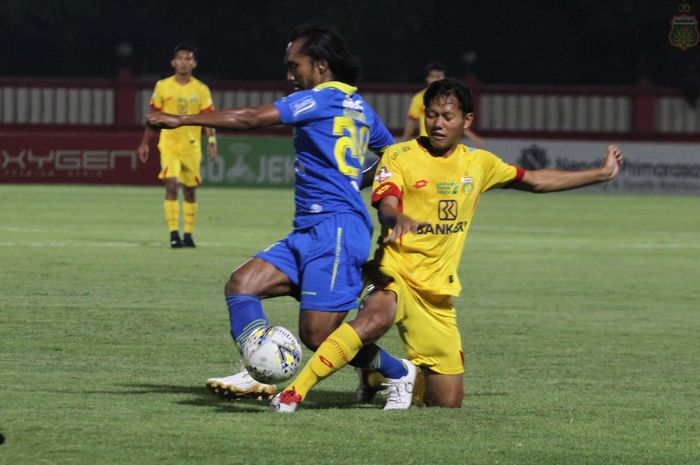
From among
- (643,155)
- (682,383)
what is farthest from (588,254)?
(643,155)

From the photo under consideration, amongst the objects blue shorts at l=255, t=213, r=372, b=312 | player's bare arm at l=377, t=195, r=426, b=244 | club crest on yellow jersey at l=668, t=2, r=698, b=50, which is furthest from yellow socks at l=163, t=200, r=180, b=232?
club crest on yellow jersey at l=668, t=2, r=698, b=50

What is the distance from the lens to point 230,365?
985 centimetres

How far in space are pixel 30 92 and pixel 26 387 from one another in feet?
115

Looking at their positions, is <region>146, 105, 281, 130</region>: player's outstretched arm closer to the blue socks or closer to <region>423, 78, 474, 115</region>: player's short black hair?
the blue socks

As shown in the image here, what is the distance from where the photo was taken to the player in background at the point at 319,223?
7957mm

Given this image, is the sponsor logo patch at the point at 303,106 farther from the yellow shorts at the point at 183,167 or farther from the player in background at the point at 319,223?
the yellow shorts at the point at 183,167

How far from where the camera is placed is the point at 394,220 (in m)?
7.75

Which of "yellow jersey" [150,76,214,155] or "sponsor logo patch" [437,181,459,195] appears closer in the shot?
"sponsor logo patch" [437,181,459,195]

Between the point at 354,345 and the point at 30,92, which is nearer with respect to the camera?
the point at 354,345

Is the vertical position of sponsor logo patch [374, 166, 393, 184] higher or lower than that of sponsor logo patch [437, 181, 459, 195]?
higher

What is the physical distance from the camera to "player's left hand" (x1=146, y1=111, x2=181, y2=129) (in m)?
7.38

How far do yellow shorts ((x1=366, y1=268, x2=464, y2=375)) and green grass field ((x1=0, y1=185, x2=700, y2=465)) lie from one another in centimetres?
29

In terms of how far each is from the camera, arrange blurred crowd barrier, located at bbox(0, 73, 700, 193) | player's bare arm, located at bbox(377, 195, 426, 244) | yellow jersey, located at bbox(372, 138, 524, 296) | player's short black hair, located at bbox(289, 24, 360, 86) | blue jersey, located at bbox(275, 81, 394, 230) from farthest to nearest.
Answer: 1. blurred crowd barrier, located at bbox(0, 73, 700, 193)
2. yellow jersey, located at bbox(372, 138, 524, 296)
3. player's short black hair, located at bbox(289, 24, 360, 86)
4. blue jersey, located at bbox(275, 81, 394, 230)
5. player's bare arm, located at bbox(377, 195, 426, 244)

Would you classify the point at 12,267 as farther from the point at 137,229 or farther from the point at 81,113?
the point at 81,113
